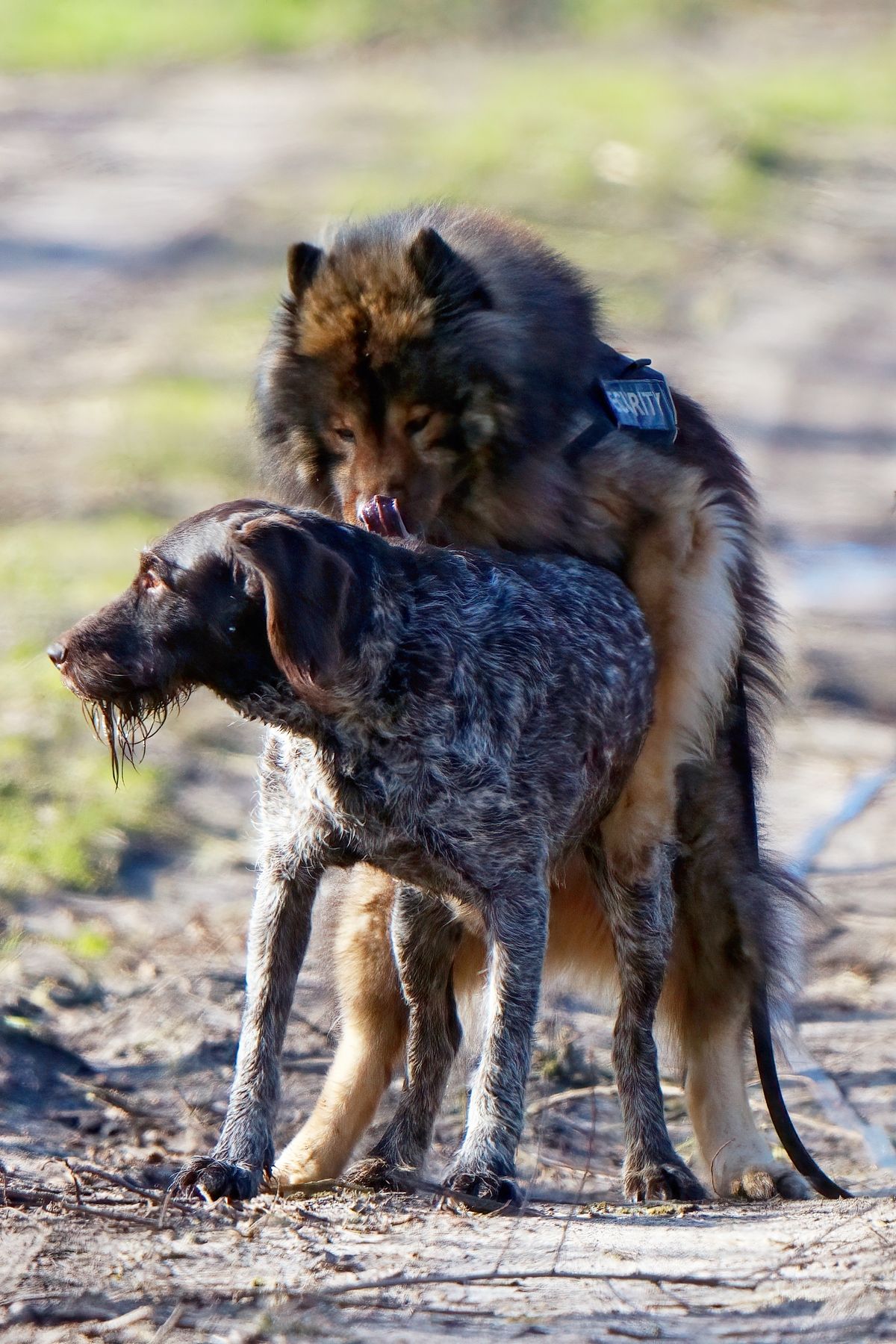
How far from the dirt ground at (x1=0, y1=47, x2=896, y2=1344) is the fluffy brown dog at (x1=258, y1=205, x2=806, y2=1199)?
0.38m

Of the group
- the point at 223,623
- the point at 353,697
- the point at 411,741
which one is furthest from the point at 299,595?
the point at 411,741

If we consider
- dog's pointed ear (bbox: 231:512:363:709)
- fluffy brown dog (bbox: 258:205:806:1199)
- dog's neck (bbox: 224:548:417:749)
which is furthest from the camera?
fluffy brown dog (bbox: 258:205:806:1199)

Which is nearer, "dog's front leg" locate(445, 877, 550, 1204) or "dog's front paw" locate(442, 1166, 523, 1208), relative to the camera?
"dog's front paw" locate(442, 1166, 523, 1208)

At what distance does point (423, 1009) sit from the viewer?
543 cm

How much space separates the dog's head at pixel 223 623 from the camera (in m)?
4.47

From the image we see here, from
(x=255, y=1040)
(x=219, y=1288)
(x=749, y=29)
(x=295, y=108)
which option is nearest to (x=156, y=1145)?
(x=255, y=1040)

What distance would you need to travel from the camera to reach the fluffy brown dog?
5.41 m

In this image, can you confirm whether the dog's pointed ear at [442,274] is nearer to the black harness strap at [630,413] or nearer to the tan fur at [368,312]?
the tan fur at [368,312]

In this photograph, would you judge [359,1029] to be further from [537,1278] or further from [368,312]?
[368,312]

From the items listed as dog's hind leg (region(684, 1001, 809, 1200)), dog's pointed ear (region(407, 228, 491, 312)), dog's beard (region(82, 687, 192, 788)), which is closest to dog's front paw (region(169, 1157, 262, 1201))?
dog's beard (region(82, 687, 192, 788))

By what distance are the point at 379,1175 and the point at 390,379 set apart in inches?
91.2

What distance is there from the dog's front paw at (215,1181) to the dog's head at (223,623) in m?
1.13

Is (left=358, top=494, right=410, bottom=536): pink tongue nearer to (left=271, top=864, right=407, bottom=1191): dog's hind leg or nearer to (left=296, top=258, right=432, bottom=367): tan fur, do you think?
(left=296, top=258, right=432, bottom=367): tan fur

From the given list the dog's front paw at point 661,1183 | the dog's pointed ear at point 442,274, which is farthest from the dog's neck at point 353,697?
the dog's front paw at point 661,1183
